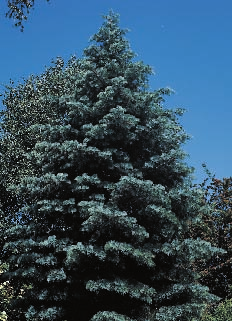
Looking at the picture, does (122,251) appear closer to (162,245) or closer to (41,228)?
(162,245)

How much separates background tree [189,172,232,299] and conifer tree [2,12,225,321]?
8931mm

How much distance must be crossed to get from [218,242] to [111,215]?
13.6 m

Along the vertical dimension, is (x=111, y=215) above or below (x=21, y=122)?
below

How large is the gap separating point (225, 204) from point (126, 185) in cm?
1382

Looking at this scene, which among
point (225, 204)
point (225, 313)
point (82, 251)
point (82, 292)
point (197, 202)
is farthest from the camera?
point (225, 204)

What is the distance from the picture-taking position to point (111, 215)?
36.4 ft

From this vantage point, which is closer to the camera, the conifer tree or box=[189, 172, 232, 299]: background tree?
the conifer tree

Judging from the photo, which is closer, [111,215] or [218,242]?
[111,215]

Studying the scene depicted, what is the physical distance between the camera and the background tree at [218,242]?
2205cm

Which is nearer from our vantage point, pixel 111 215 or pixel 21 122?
pixel 111 215

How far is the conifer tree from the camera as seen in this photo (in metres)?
11.6

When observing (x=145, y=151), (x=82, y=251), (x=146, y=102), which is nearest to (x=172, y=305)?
(x=82, y=251)

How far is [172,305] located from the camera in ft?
40.0

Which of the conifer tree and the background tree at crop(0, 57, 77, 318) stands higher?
the background tree at crop(0, 57, 77, 318)
